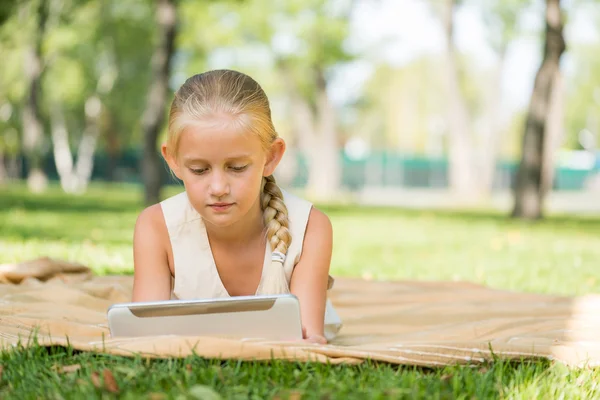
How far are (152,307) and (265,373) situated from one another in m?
0.44

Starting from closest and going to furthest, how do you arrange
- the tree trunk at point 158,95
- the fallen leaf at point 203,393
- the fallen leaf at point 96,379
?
1. the fallen leaf at point 203,393
2. the fallen leaf at point 96,379
3. the tree trunk at point 158,95

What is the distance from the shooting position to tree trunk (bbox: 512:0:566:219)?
1305 cm

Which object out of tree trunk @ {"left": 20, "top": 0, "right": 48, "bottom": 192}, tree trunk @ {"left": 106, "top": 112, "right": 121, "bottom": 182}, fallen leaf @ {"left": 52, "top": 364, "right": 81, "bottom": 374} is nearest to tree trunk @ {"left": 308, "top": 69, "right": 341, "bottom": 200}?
tree trunk @ {"left": 20, "top": 0, "right": 48, "bottom": 192}

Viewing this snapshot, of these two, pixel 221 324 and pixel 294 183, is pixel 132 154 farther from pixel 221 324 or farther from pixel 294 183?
pixel 221 324

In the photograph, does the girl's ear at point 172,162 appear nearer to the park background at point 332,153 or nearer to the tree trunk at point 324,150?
the park background at point 332,153

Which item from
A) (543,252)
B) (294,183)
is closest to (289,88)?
(294,183)

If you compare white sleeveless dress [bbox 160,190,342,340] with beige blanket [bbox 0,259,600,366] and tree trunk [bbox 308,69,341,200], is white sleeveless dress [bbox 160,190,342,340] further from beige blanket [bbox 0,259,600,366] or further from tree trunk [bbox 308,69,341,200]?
tree trunk [bbox 308,69,341,200]

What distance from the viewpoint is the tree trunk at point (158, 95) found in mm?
13695

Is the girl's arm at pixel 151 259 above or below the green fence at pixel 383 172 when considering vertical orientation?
above

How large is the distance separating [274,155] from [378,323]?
125 cm

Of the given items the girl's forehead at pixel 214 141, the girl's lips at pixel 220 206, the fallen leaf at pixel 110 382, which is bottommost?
the fallen leaf at pixel 110 382

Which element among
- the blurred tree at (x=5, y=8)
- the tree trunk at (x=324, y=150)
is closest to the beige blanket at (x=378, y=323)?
the blurred tree at (x=5, y=8)

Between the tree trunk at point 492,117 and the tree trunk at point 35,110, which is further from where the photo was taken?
the tree trunk at point 492,117

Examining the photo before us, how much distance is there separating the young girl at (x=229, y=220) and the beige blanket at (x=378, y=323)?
29cm
